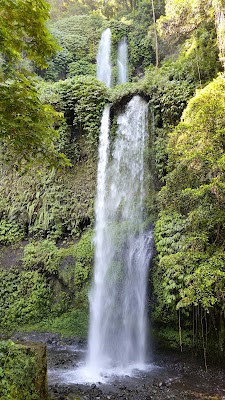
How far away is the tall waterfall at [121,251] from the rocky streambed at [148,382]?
0.49m

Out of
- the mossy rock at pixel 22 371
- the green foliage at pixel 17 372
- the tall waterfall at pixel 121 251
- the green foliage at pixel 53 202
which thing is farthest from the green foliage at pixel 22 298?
the green foliage at pixel 17 372

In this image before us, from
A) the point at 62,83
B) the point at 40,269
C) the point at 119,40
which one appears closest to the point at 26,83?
the point at 40,269

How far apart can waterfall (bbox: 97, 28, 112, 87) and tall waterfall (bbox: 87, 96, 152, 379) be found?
787 centimetres

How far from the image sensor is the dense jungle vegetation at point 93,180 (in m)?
4.04

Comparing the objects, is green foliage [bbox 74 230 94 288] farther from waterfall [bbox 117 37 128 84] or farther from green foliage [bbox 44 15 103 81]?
green foliage [bbox 44 15 103 81]

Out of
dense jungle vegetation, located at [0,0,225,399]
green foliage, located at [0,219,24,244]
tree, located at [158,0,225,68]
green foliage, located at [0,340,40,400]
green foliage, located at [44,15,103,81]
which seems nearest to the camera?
green foliage, located at [0,340,40,400]

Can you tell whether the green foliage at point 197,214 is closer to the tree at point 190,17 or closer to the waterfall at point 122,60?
the tree at point 190,17

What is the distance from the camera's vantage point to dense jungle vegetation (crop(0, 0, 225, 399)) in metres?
4.04

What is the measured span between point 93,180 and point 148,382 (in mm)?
7094

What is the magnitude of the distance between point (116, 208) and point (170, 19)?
639 centimetres

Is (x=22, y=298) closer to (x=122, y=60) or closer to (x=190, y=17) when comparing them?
(x=190, y=17)

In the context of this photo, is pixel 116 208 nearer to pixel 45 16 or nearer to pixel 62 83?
pixel 62 83

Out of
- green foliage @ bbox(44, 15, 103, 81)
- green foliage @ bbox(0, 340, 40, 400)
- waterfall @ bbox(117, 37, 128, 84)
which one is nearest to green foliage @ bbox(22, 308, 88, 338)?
green foliage @ bbox(0, 340, 40, 400)

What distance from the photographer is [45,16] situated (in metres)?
3.91
